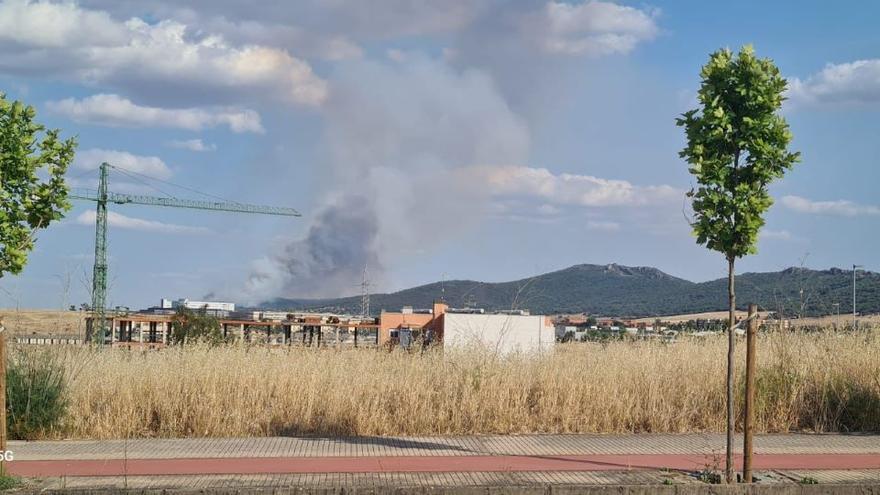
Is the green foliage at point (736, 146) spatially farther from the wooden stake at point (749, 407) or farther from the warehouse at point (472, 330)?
the warehouse at point (472, 330)

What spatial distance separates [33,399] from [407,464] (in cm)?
577

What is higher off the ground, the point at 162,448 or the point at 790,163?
the point at 790,163

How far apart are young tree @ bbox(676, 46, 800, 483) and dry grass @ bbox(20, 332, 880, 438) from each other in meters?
3.94

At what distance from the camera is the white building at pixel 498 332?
1607 cm

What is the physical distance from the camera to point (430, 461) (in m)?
11.0

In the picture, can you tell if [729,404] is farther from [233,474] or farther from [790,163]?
[233,474]

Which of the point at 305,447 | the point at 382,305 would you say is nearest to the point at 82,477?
the point at 305,447

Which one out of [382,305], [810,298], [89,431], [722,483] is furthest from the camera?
[382,305]

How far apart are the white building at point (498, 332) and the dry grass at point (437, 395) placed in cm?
80

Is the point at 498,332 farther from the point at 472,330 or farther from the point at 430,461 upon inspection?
the point at 430,461

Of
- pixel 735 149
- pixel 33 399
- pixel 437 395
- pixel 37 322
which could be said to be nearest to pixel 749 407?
pixel 735 149

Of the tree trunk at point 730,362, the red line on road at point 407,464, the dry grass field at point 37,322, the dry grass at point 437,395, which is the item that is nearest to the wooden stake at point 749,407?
the tree trunk at point 730,362

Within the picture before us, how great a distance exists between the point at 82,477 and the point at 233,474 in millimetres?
1625

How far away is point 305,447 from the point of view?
11.9 metres
